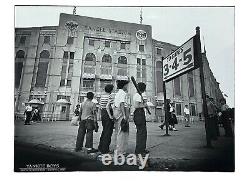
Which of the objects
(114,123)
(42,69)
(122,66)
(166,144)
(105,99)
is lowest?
(166,144)

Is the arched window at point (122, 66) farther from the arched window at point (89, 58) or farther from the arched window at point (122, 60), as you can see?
the arched window at point (89, 58)

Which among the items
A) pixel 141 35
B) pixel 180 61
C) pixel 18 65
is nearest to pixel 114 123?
pixel 180 61

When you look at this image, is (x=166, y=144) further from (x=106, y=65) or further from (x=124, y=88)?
(x=106, y=65)

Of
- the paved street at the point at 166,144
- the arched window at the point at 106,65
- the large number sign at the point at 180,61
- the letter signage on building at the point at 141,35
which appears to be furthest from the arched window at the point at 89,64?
the large number sign at the point at 180,61

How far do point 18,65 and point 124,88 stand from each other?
208cm

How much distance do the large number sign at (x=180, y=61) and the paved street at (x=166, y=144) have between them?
106 cm

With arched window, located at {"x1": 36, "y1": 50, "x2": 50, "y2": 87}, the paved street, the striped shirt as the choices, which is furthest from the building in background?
the paved street

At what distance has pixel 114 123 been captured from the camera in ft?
15.5

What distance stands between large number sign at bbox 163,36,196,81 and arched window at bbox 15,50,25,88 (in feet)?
9.19

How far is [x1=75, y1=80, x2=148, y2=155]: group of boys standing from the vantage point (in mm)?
4684

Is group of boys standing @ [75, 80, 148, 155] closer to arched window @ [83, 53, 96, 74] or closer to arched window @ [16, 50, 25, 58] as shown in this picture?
arched window @ [83, 53, 96, 74]

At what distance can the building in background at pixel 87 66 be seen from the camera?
195 inches

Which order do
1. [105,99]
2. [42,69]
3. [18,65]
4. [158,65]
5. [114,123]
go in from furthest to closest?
[158,65], [42,69], [18,65], [105,99], [114,123]
